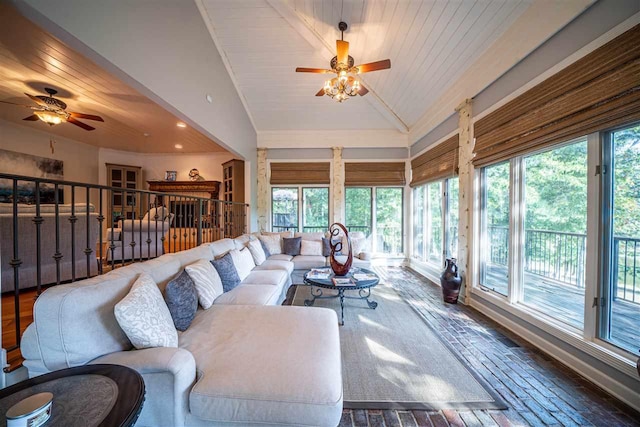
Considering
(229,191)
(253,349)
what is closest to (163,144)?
(229,191)

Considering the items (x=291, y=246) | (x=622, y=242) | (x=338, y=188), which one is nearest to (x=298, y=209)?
(x=338, y=188)

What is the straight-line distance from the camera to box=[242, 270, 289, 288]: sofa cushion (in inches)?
112

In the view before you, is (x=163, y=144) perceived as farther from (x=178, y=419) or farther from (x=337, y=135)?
(x=178, y=419)

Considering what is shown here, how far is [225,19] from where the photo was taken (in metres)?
3.57

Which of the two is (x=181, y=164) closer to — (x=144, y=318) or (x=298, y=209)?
(x=298, y=209)

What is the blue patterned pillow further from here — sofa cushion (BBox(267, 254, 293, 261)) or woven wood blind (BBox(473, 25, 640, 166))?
woven wood blind (BBox(473, 25, 640, 166))

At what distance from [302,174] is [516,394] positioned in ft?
16.4

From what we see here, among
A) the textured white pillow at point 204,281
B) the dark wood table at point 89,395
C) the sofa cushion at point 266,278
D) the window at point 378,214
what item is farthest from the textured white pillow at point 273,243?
the dark wood table at point 89,395

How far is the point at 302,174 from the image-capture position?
19.0ft

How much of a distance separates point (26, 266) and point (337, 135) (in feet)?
17.6

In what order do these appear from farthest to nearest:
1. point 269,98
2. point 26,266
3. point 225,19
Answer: point 269,98 → point 225,19 → point 26,266

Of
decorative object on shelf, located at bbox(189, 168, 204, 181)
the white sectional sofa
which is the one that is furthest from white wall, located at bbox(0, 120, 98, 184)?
the white sectional sofa

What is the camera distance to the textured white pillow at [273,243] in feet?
15.4

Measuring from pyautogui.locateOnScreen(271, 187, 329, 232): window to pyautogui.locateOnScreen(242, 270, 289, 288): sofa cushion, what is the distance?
110 inches
